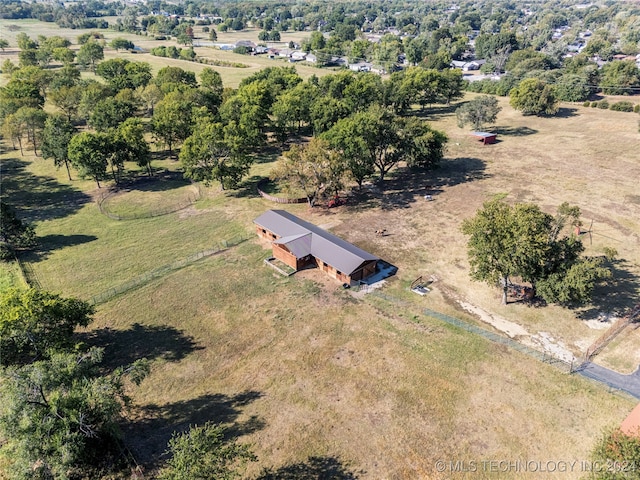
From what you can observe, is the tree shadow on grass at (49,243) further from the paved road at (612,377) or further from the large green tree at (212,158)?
the paved road at (612,377)

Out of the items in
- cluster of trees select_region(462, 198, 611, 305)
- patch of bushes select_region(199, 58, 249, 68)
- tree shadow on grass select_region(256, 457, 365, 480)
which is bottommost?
tree shadow on grass select_region(256, 457, 365, 480)

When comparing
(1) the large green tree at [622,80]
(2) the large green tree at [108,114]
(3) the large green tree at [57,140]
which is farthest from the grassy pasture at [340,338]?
(1) the large green tree at [622,80]

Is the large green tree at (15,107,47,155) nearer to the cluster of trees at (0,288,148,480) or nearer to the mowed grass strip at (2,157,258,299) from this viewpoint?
the mowed grass strip at (2,157,258,299)

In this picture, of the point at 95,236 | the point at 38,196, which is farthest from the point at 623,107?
the point at 38,196

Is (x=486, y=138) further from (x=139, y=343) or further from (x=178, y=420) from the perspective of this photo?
(x=178, y=420)

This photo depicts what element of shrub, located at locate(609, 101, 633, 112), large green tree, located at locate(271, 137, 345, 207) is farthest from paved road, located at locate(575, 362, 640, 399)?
shrub, located at locate(609, 101, 633, 112)

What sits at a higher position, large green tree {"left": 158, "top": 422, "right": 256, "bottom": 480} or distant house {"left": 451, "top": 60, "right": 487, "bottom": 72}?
distant house {"left": 451, "top": 60, "right": 487, "bottom": 72}

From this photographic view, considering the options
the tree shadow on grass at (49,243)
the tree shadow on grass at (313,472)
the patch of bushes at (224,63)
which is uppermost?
the patch of bushes at (224,63)
